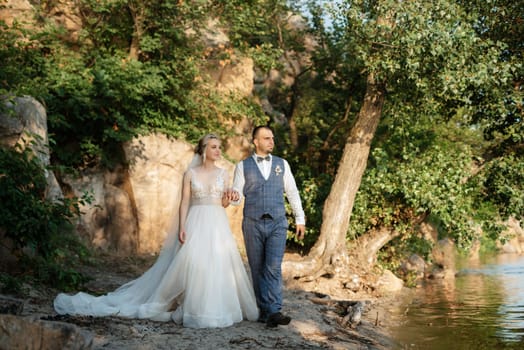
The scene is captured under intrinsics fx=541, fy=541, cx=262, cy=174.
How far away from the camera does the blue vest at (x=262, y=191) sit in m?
6.49

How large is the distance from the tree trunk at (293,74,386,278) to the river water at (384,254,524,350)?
2.18m

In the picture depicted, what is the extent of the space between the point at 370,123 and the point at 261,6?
511 centimetres

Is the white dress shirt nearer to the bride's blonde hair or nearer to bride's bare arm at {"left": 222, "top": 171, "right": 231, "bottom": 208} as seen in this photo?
bride's bare arm at {"left": 222, "top": 171, "right": 231, "bottom": 208}

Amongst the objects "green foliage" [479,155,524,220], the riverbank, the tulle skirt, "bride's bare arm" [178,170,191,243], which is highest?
→ "green foliage" [479,155,524,220]

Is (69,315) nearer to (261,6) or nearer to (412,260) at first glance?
(261,6)

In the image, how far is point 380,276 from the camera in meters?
13.5

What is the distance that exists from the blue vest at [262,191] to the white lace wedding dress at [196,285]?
40cm

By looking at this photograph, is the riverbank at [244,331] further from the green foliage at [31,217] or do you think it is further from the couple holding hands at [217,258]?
the green foliage at [31,217]

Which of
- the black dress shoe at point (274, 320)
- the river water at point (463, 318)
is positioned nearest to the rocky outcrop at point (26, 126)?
the black dress shoe at point (274, 320)

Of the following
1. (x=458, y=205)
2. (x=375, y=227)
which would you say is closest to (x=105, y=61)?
(x=375, y=227)

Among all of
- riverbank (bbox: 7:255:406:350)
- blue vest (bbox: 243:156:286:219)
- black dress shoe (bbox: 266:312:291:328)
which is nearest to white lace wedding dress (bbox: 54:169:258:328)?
riverbank (bbox: 7:255:406:350)

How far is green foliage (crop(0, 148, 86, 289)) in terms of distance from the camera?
713 centimetres

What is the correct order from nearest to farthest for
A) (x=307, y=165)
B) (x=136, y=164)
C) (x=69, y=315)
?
(x=69, y=315) → (x=136, y=164) → (x=307, y=165)

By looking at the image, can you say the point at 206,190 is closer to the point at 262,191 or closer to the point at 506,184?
the point at 262,191
